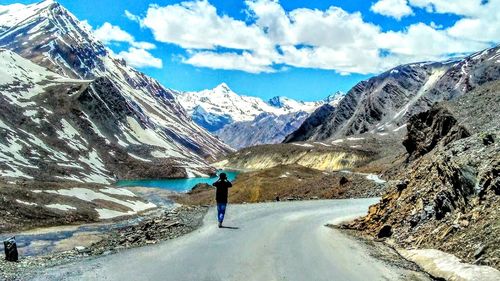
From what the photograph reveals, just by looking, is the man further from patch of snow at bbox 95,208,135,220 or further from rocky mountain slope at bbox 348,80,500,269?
patch of snow at bbox 95,208,135,220

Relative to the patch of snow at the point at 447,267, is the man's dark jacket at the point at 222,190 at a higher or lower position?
higher

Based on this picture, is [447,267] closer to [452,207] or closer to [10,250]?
[452,207]

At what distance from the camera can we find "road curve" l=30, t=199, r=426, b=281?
15.8m

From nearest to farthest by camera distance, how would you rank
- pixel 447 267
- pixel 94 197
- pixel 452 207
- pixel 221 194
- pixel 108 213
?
pixel 447 267 → pixel 452 207 → pixel 221 194 → pixel 108 213 → pixel 94 197

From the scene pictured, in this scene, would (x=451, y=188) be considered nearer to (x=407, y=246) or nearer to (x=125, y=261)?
(x=407, y=246)

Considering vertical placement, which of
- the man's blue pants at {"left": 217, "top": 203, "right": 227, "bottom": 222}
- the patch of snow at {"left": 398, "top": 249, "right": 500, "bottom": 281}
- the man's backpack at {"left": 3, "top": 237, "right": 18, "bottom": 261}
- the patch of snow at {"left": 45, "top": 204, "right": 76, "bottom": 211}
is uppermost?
the man's blue pants at {"left": 217, "top": 203, "right": 227, "bottom": 222}

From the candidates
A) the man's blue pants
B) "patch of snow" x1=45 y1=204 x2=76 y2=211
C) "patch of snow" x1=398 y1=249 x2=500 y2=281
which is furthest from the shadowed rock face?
"patch of snow" x1=398 y1=249 x2=500 y2=281

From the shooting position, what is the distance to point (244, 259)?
18078 mm

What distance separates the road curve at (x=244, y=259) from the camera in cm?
1577

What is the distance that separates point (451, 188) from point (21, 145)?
487ft

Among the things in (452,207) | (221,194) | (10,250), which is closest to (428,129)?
(221,194)

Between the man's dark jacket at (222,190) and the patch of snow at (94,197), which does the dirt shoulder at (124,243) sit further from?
the patch of snow at (94,197)

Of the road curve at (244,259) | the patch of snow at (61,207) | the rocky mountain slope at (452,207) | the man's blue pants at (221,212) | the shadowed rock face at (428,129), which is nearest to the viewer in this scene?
the road curve at (244,259)

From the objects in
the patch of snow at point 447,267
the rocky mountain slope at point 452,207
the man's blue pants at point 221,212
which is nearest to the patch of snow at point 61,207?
the man's blue pants at point 221,212
